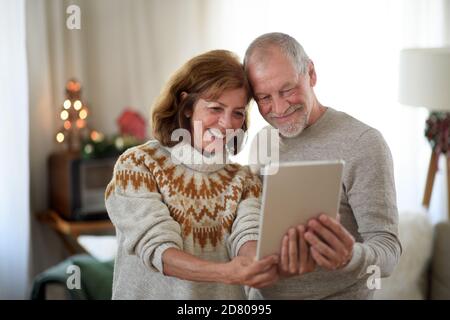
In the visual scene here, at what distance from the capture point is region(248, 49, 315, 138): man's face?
3.01 feet

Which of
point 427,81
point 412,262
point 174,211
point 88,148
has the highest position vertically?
point 427,81

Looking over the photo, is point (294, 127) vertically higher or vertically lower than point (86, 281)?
higher

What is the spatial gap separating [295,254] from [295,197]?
0.24 ft

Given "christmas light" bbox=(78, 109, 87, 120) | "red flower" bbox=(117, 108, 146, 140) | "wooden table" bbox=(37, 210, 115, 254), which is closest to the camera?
"wooden table" bbox=(37, 210, 115, 254)

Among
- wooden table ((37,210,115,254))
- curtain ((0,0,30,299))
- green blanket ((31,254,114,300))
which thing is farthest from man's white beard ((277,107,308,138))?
wooden table ((37,210,115,254))

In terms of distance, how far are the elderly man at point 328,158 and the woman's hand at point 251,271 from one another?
0.05ft

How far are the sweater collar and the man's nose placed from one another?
0.09 metres

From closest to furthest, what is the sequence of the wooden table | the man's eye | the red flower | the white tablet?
the white tablet
the man's eye
the wooden table
the red flower

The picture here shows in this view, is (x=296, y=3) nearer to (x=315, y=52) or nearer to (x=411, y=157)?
(x=315, y=52)

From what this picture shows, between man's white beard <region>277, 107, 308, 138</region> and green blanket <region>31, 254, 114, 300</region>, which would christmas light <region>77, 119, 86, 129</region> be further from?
man's white beard <region>277, 107, 308, 138</region>

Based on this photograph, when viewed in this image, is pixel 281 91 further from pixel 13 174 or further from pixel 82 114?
pixel 82 114

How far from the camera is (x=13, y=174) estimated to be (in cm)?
172

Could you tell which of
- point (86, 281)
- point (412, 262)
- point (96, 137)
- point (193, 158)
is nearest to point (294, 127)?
point (193, 158)
